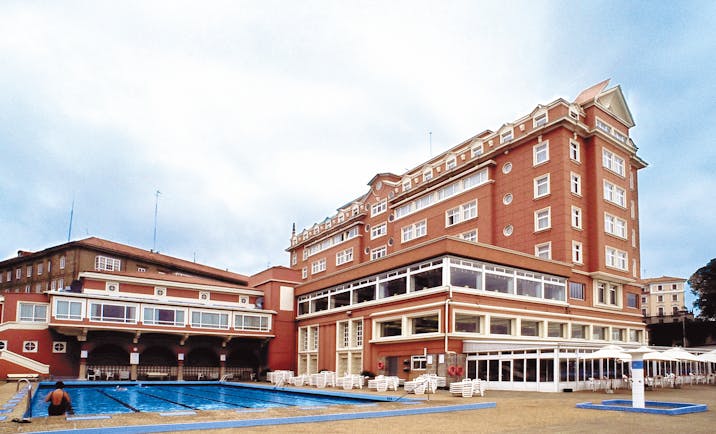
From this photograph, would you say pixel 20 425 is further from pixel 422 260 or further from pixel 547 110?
pixel 547 110

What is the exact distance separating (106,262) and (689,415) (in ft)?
185

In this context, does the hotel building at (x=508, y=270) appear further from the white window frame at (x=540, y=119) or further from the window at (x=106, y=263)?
the window at (x=106, y=263)

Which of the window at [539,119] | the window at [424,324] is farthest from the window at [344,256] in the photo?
the window at [424,324]

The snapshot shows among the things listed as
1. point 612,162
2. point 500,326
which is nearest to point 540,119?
point 612,162

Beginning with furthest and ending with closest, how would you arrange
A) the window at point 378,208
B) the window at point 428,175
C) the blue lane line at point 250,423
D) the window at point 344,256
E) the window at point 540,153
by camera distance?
the window at point 344,256 → the window at point 378,208 → the window at point 428,175 → the window at point 540,153 → the blue lane line at point 250,423

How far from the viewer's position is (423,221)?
147 ft

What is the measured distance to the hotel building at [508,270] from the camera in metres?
29.1

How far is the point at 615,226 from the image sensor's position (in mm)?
37781

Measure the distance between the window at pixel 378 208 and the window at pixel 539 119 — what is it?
17218mm

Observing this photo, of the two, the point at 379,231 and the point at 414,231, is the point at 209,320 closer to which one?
the point at 414,231

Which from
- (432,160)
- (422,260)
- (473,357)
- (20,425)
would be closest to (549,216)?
(422,260)

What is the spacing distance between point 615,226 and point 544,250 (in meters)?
5.90

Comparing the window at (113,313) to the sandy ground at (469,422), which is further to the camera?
the window at (113,313)

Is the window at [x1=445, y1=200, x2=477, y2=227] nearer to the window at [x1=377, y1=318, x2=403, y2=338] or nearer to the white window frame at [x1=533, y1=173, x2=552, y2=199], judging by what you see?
the white window frame at [x1=533, y1=173, x2=552, y2=199]
